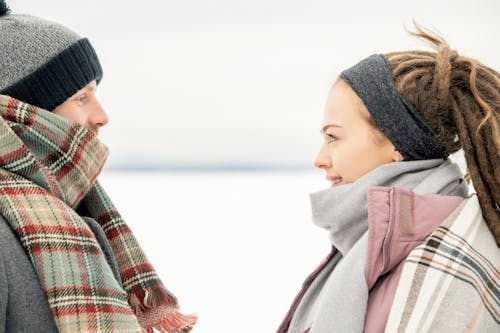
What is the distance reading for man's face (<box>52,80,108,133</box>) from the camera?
4.62 feet

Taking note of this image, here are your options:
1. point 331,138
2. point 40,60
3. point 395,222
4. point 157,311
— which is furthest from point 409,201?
point 40,60

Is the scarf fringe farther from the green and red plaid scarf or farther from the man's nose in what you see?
the man's nose

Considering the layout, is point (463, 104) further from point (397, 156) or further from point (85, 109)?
point (85, 109)

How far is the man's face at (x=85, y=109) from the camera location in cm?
141

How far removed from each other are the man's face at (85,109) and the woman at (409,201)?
513 millimetres

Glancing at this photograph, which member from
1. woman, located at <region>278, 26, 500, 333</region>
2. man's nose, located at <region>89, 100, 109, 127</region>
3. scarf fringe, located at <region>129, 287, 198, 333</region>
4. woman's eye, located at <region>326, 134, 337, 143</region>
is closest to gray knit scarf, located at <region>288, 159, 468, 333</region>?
woman, located at <region>278, 26, 500, 333</region>

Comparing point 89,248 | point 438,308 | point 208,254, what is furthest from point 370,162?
point 208,254

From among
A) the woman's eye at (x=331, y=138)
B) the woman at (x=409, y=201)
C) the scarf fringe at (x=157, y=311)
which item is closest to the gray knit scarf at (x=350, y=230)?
the woman at (x=409, y=201)

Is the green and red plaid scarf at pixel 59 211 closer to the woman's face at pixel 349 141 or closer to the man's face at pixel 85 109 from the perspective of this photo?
the man's face at pixel 85 109

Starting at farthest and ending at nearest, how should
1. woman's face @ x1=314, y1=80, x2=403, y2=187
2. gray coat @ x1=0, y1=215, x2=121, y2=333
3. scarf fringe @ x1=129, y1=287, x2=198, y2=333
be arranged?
1. scarf fringe @ x1=129, y1=287, x2=198, y2=333
2. woman's face @ x1=314, y1=80, x2=403, y2=187
3. gray coat @ x1=0, y1=215, x2=121, y2=333

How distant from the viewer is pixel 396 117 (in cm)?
130

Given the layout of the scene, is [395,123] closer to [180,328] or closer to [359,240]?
[359,240]

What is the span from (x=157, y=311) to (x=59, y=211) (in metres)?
0.43

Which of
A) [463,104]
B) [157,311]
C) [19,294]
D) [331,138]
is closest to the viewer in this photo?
[19,294]
